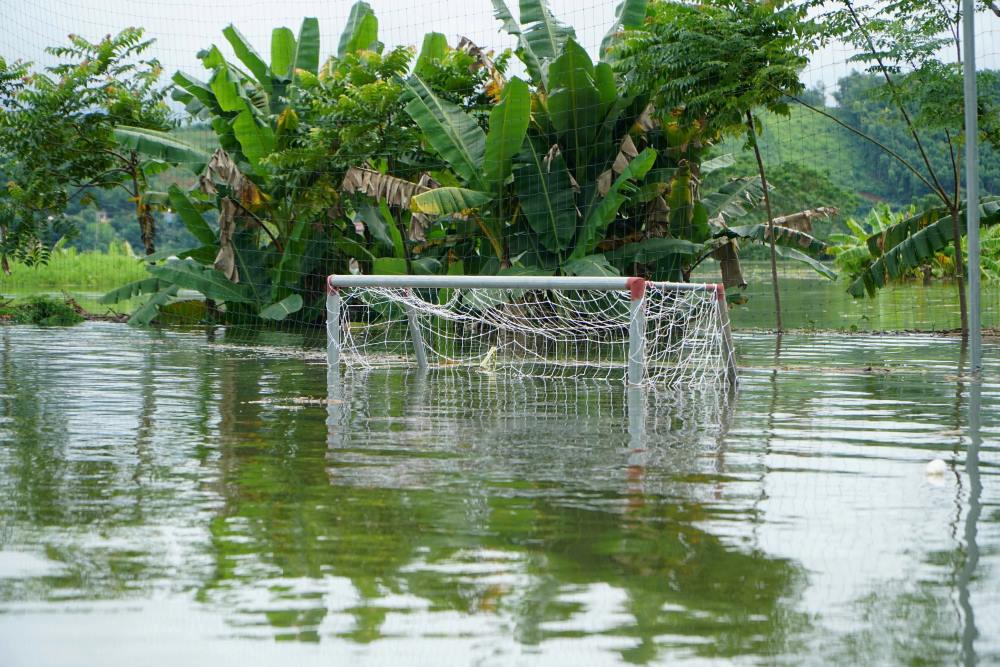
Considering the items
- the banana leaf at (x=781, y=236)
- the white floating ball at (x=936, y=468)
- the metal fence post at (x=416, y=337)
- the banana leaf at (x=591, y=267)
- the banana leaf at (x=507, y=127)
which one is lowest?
the white floating ball at (x=936, y=468)

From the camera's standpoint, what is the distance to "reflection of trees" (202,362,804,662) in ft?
13.3

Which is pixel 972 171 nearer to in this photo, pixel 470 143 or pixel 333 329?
pixel 333 329

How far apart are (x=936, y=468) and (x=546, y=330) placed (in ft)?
31.7

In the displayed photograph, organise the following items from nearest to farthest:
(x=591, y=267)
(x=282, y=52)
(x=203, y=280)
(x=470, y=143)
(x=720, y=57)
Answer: (x=591, y=267)
(x=720, y=57)
(x=470, y=143)
(x=203, y=280)
(x=282, y=52)

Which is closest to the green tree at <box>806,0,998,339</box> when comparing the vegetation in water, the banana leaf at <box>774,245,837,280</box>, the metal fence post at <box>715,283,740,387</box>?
the vegetation in water

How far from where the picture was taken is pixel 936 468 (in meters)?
6.62

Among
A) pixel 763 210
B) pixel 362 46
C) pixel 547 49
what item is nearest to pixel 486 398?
pixel 547 49

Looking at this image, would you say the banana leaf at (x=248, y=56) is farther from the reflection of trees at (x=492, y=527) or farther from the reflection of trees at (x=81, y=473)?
the reflection of trees at (x=492, y=527)

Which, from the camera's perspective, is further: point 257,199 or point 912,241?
point 257,199

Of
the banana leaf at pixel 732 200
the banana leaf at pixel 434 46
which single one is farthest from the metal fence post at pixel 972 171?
the banana leaf at pixel 434 46

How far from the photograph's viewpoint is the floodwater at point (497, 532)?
3783 mm

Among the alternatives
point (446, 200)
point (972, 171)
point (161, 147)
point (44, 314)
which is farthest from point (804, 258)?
point (44, 314)

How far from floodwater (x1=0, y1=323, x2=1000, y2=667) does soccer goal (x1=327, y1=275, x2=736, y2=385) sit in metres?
1.81

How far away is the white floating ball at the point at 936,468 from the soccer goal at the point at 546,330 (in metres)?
4.93
